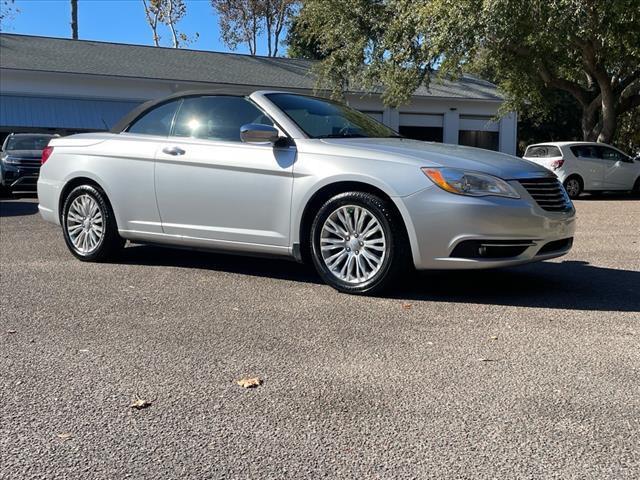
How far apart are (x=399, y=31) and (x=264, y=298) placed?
47.5ft

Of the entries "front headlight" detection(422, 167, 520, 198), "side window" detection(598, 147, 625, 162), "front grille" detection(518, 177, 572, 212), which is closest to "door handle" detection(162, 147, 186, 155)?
"front headlight" detection(422, 167, 520, 198)

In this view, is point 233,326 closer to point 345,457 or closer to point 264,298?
point 264,298

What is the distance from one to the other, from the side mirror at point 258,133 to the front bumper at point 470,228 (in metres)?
1.22

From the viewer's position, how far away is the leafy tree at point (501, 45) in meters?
15.4

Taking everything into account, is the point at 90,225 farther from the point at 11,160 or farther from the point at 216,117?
the point at 11,160

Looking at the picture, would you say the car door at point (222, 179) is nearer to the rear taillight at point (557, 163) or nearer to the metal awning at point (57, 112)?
the rear taillight at point (557, 163)

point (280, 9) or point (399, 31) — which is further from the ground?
point (280, 9)

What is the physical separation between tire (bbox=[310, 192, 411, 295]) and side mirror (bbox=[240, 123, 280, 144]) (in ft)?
2.31

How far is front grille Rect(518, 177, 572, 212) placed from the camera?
534 centimetres

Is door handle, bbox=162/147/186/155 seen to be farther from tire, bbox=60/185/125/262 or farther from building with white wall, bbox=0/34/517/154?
building with white wall, bbox=0/34/517/154

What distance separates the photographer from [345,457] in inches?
108

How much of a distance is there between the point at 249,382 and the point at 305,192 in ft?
7.65

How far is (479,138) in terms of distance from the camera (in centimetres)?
3272

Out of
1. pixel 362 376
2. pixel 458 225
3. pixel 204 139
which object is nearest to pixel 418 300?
pixel 458 225
